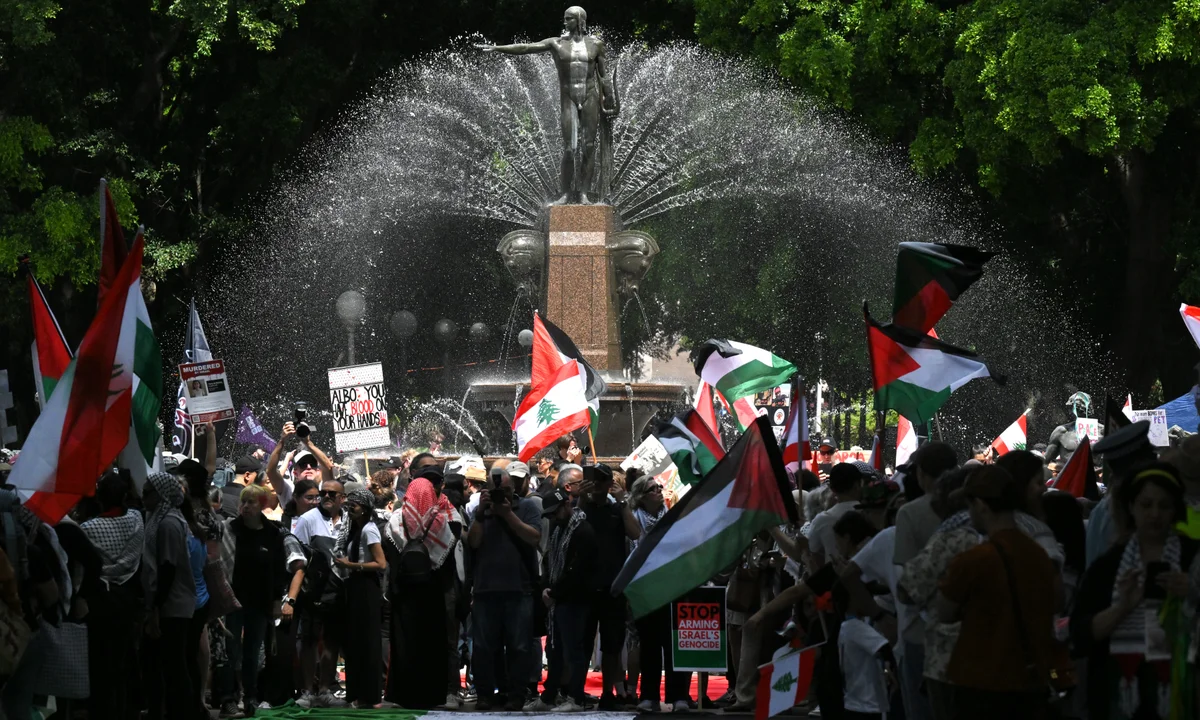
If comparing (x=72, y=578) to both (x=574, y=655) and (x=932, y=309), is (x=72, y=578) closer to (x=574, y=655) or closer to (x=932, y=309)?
(x=574, y=655)

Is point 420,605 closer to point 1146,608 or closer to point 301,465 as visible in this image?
point 301,465

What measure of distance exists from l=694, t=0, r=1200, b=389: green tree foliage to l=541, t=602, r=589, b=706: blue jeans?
15.1 meters

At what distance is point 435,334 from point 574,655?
81.9ft

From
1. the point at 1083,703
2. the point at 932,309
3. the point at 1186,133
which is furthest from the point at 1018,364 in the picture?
the point at 1083,703

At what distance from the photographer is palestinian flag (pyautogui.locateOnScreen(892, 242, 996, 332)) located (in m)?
13.5

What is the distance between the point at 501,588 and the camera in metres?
13.4

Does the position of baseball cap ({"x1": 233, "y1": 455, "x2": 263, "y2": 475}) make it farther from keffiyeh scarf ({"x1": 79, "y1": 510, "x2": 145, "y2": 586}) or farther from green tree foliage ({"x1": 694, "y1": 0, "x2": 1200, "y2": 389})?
green tree foliage ({"x1": 694, "y1": 0, "x2": 1200, "y2": 389})

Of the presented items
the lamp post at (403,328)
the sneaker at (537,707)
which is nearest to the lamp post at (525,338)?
the lamp post at (403,328)

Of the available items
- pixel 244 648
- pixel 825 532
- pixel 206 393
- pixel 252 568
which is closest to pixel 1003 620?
pixel 825 532

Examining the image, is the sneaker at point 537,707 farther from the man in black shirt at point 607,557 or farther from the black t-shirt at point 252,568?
the black t-shirt at point 252,568

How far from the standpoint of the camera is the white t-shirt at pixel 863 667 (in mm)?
8734

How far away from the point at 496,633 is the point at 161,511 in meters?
3.17

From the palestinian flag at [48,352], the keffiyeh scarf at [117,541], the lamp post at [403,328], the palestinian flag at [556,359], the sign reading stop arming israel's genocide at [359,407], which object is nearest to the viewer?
the keffiyeh scarf at [117,541]

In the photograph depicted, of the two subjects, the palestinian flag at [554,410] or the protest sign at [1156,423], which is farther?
the protest sign at [1156,423]
